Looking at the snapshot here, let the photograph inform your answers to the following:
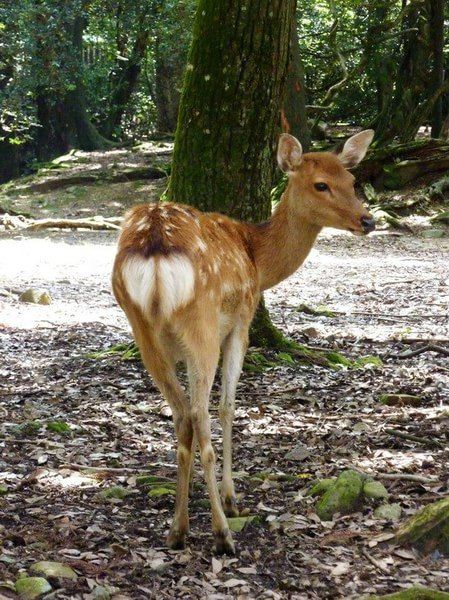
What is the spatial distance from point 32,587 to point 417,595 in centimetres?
142

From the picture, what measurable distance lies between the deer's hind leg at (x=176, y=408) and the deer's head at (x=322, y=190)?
Result: 1629 millimetres

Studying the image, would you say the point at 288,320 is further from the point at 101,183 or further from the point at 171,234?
the point at 101,183

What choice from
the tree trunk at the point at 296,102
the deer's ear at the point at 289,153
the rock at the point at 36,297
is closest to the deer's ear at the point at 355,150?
the deer's ear at the point at 289,153

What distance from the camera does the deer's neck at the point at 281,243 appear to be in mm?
5148

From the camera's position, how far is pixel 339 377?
257 inches

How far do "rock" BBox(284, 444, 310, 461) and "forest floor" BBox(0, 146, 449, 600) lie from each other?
0.04 ft

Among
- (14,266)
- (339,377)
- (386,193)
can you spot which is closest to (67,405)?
(339,377)

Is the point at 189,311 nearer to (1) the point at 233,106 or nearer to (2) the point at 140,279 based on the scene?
(2) the point at 140,279

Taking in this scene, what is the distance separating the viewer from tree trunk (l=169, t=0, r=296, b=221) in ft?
20.4

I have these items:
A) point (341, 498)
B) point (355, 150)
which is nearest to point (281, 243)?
point (355, 150)

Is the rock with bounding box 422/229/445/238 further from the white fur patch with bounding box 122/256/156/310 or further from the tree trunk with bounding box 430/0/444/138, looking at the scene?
the white fur patch with bounding box 122/256/156/310

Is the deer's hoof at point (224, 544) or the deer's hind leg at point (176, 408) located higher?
the deer's hind leg at point (176, 408)

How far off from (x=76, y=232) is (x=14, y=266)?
4.22 metres

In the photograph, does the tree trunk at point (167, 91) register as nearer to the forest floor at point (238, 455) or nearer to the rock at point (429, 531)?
the forest floor at point (238, 455)
